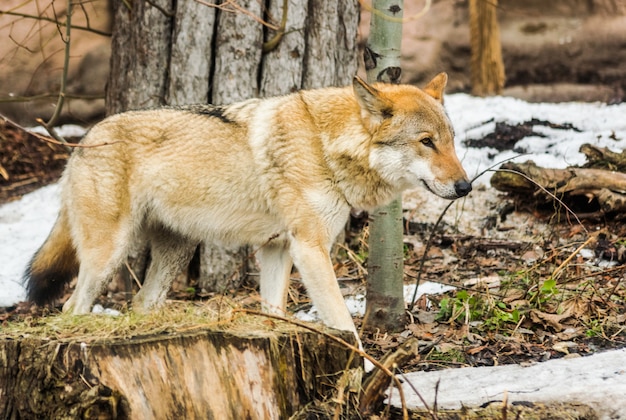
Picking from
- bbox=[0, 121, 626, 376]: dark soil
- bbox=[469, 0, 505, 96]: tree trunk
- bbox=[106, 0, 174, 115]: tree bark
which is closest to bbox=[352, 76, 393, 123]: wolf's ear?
bbox=[0, 121, 626, 376]: dark soil

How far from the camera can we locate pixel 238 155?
543 centimetres

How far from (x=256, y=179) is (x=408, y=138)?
1.15 metres

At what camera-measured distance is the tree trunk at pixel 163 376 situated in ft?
11.6

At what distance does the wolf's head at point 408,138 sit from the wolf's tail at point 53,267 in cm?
242

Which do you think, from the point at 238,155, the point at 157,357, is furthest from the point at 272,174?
the point at 157,357

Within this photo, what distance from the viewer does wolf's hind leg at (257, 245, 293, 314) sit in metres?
5.48

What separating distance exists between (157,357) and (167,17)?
4132 mm

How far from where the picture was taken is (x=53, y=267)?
5.59m

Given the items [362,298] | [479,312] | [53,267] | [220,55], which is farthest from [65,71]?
[479,312]

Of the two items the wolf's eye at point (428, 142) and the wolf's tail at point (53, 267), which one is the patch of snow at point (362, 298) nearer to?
the wolf's eye at point (428, 142)

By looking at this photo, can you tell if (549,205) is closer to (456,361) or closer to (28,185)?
(456,361)

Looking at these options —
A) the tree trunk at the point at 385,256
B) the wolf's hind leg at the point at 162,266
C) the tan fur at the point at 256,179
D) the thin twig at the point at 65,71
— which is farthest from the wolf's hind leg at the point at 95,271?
the tree trunk at the point at 385,256

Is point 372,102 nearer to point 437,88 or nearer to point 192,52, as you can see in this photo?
point 437,88

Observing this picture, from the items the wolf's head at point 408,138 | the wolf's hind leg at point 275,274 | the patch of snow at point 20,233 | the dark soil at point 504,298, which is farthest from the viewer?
the patch of snow at point 20,233
